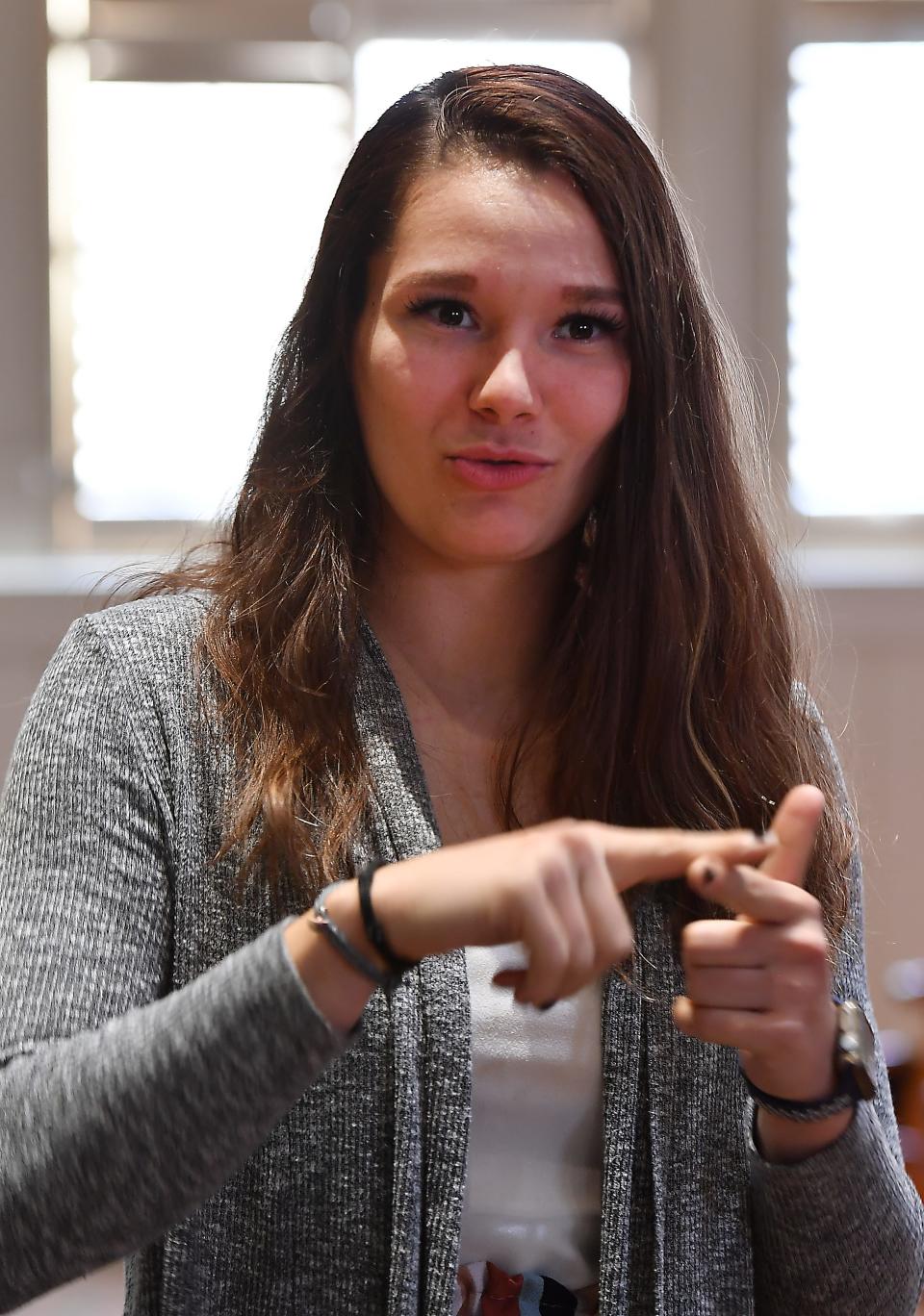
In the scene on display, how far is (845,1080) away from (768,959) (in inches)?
6.4

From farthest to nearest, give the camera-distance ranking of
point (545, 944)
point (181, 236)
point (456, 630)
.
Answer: point (181, 236) < point (456, 630) < point (545, 944)

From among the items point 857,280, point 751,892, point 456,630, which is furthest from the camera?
point 857,280

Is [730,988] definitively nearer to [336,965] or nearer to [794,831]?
[794,831]

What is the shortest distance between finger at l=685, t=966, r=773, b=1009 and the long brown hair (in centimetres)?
28

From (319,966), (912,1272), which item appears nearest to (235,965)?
(319,966)

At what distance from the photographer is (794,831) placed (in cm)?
78

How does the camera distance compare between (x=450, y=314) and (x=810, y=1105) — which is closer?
(x=810, y=1105)

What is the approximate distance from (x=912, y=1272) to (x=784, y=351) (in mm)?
1770

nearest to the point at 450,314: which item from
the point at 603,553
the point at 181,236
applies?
the point at 603,553

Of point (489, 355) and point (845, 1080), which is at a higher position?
point (489, 355)

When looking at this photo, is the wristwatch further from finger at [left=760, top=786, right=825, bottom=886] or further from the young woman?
finger at [left=760, top=786, right=825, bottom=886]

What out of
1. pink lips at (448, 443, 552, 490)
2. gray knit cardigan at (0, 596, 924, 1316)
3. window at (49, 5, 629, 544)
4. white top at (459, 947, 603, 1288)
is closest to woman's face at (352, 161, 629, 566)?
pink lips at (448, 443, 552, 490)

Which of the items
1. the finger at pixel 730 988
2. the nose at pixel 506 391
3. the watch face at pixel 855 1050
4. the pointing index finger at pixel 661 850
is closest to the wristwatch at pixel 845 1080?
the watch face at pixel 855 1050

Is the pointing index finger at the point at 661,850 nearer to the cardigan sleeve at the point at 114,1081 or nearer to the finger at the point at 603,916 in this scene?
the finger at the point at 603,916
